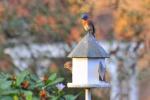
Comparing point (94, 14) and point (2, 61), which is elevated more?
point (94, 14)

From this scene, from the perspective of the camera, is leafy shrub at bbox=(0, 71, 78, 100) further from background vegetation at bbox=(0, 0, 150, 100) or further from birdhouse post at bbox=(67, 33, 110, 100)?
background vegetation at bbox=(0, 0, 150, 100)

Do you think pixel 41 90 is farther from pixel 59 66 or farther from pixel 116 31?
pixel 59 66

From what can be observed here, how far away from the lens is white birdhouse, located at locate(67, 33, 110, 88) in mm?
5121

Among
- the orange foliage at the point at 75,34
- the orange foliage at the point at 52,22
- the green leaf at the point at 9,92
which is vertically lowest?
the green leaf at the point at 9,92

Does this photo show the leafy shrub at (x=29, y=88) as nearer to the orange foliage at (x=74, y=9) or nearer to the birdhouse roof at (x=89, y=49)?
the birdhouse roof at (x=89, y=49)

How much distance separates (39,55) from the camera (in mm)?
11422

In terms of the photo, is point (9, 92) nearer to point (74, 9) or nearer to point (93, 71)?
point (93, 71)

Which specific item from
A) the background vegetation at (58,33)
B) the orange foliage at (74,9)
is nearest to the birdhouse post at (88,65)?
the background vegetation at (58,33)

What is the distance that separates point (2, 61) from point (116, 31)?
183 centimetres

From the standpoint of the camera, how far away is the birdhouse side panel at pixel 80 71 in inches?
203

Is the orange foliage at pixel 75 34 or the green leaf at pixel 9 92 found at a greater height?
the orange foliage at pixel 75 34

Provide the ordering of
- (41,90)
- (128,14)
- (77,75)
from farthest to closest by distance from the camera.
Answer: (128,14) < (41,90) < (77,75)

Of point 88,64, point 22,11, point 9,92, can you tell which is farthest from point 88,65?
point 22,11

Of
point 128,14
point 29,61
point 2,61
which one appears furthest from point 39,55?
point 128,14
